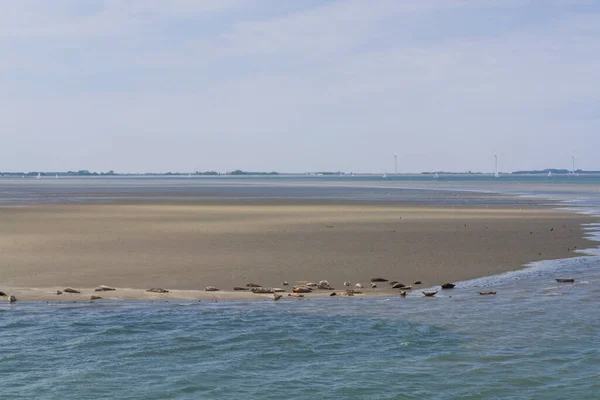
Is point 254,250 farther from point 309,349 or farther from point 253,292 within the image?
point 309,349

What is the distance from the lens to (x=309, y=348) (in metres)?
12.0

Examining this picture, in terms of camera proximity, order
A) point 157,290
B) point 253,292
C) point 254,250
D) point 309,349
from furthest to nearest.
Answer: point 254,250, point 253,292, point 157,290, point 309,349

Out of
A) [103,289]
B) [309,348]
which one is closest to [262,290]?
[103,289]

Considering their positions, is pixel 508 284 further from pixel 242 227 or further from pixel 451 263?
pixel 242 227

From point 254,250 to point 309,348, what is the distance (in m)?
13.3

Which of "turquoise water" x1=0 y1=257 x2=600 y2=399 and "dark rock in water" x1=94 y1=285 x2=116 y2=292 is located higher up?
"dark rock in water" x1=94 y1=285 x2=116 y2=292

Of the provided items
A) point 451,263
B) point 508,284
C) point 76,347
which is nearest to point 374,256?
point 451,263

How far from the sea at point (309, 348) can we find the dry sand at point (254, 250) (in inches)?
79.9

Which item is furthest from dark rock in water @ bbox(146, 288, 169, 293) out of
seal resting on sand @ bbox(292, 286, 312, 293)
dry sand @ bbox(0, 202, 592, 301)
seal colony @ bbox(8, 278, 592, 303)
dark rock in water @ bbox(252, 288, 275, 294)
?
seal resting on sand @ bbox(292, 286, 312, 293)

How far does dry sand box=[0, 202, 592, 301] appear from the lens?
1891cm

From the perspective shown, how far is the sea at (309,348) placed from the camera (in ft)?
32.9

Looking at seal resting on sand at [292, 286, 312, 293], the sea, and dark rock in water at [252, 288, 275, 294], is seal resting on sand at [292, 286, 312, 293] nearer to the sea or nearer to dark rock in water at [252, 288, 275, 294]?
dark rock in water at [252, 288, 275, 294]

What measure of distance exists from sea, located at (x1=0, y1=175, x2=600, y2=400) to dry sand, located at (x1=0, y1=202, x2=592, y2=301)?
2.03 metres

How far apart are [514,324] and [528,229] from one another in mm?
20544
